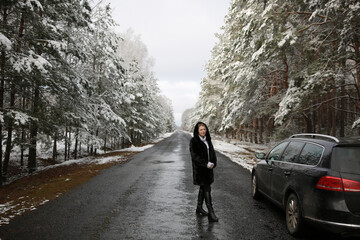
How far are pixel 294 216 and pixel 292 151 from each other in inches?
51.4

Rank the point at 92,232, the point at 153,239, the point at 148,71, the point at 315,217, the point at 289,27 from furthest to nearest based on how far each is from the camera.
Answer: the point at 148,71 → the point at 289,27 → the point at 92,232 → the point at 153,239 → the point at 315,217

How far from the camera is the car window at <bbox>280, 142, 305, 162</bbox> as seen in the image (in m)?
4.99

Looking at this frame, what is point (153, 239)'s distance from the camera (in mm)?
4199

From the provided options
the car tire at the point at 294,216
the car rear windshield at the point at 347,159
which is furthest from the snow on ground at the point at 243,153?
the car rear windshield at the point at 347,159

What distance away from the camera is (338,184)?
3.67m

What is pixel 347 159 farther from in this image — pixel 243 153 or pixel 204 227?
pixel 243 153

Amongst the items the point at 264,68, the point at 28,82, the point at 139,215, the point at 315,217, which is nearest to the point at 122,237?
the point at 139,215

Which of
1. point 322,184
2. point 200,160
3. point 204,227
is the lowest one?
point 204,227

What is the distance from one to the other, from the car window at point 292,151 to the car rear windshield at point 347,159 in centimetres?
99

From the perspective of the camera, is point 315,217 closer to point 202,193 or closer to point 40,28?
point 202,193

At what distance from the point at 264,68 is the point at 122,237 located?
43.4 feet

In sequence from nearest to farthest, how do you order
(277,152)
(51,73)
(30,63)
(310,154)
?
(310,154)
(277,152)
(30,63)
(51,73)

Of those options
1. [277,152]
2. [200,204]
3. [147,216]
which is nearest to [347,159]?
[277,152]

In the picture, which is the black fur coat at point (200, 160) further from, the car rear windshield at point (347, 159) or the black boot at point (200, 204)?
the car rear windshield at point (347, 159)
